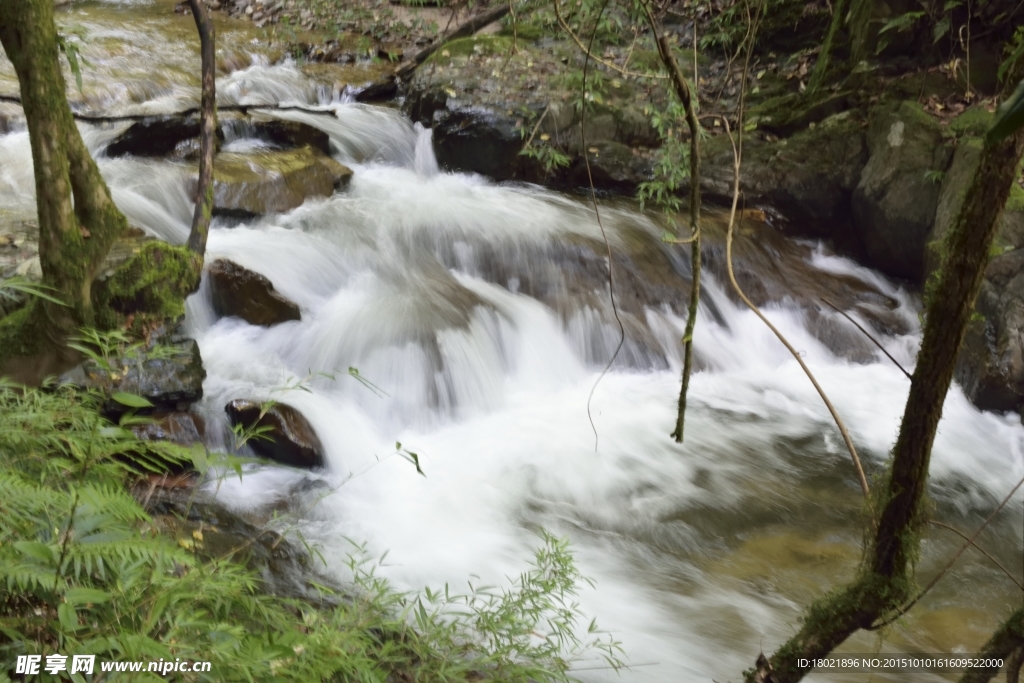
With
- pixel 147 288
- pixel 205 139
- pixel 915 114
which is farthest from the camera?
pixel 915 114

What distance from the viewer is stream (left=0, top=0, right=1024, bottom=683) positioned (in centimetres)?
404

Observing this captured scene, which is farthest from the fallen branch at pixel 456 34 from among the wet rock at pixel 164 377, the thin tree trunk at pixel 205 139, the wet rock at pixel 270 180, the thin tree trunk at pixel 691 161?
the thin tree trunk at pixel 691 161

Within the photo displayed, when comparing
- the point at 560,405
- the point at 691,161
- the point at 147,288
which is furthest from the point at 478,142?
the point at 691,161

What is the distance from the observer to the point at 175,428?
4.31 m

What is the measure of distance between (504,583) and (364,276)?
136 inches

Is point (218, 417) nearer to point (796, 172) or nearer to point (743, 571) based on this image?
point (743, 571)

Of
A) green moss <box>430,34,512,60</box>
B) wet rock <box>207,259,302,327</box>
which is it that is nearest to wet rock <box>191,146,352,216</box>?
wet rock <box>207,259,302,327</box>

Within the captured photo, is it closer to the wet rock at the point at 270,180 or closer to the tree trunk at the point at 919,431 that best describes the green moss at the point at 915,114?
the wet rock at the point at 270,180

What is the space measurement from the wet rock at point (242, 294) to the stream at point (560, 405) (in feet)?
0.27

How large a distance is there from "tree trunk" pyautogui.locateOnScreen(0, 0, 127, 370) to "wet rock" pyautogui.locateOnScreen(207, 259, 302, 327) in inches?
51.9

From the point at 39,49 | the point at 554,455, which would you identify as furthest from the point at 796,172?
the point at 39,49

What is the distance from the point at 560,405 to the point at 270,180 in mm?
3552

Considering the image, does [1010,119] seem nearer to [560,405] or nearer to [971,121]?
[560,405]

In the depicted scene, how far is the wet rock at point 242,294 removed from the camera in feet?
17.9
